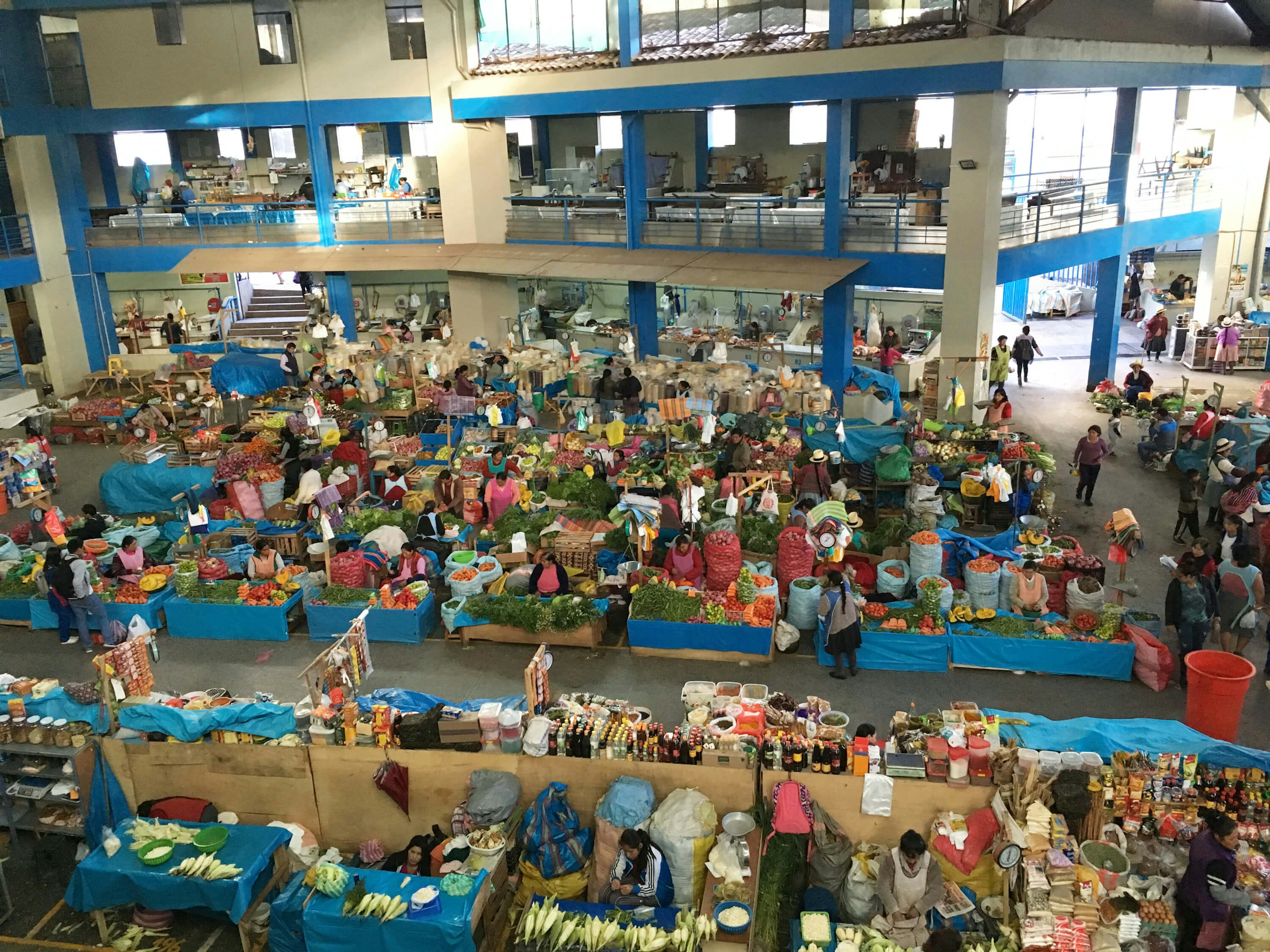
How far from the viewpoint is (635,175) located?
73.9 feet

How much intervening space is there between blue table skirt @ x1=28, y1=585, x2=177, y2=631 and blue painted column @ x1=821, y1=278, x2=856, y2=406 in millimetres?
11974

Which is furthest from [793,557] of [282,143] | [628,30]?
[282,143]

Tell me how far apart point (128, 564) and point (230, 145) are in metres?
19.5

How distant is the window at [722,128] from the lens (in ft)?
88.1

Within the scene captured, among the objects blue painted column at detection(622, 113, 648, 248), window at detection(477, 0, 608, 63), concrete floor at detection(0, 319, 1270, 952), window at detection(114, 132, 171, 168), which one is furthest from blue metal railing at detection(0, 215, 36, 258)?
concrete floor at detection(0, 319, 1270, 952)

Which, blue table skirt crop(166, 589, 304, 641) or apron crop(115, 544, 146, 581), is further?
apron crop(115, 544, 146, 581)

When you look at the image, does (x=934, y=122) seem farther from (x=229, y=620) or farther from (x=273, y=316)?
(x=229, y=620)

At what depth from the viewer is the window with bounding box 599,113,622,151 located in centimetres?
2859

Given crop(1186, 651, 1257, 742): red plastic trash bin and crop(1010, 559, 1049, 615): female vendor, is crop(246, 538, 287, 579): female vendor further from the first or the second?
crop(1186, 651, 1257, 742): red plastic trash bin

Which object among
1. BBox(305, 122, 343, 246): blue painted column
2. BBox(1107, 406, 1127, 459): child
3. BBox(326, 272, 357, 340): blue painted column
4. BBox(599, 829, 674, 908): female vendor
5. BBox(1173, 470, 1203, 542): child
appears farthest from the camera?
BBox(326, 272, 357, 340): blue painted column

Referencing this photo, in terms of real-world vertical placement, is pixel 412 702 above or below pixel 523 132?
below

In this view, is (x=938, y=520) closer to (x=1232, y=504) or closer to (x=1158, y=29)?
(x=1232, y=504)

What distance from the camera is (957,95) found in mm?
17859

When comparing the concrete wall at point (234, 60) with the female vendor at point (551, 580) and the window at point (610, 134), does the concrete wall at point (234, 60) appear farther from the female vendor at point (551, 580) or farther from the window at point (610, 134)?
the female vendor at point (551, 580)
